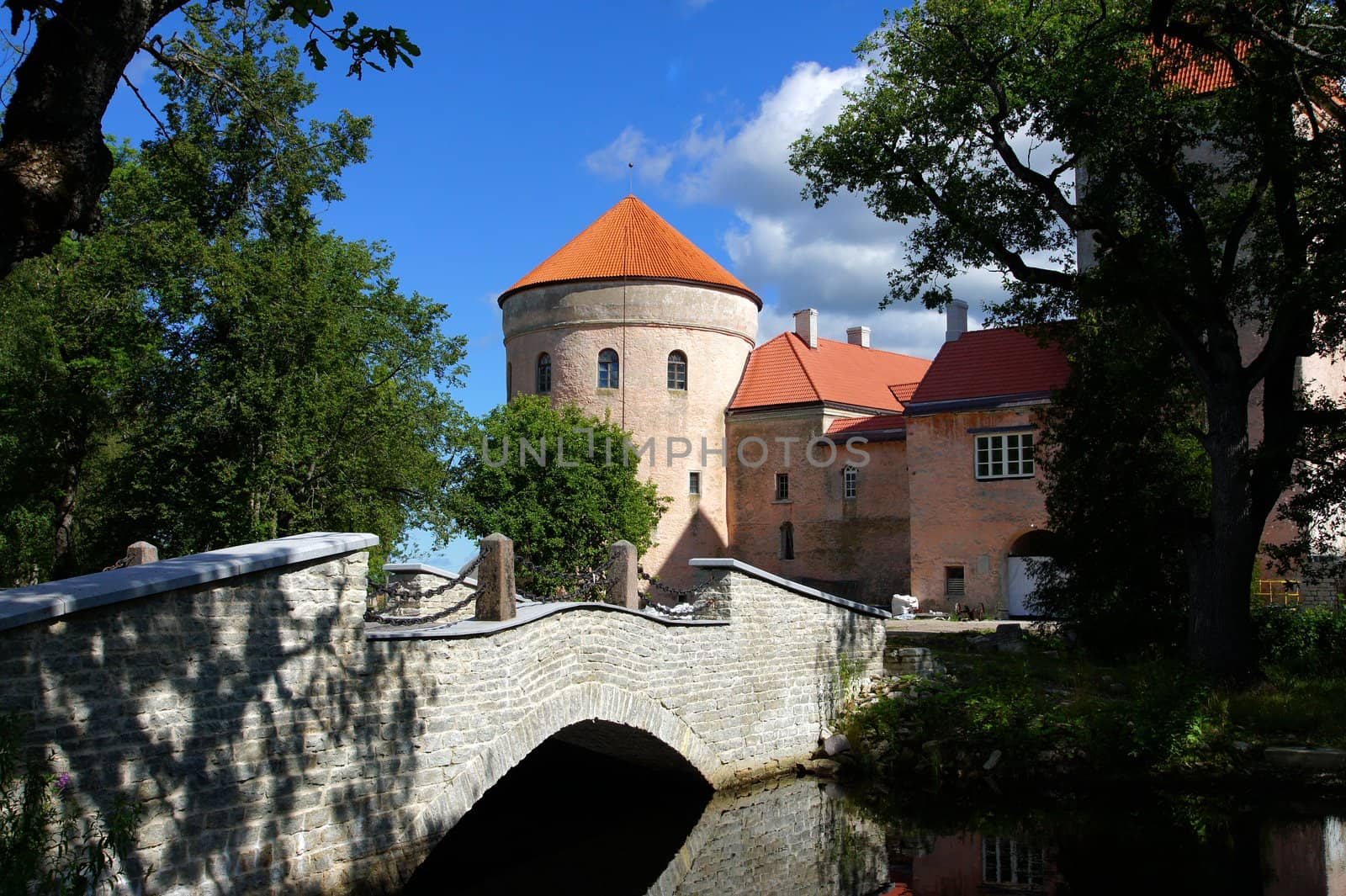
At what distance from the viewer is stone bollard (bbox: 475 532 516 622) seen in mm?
10820

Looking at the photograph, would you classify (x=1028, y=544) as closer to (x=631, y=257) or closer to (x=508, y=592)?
(x=631, y=257)

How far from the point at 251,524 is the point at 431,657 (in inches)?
503

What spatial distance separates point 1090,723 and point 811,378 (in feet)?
78.6

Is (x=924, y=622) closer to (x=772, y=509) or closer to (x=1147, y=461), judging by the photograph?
(x=1147, y=461)

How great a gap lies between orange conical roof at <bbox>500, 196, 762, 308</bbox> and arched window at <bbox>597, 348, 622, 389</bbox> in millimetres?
2507

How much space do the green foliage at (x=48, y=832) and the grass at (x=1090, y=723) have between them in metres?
10.6

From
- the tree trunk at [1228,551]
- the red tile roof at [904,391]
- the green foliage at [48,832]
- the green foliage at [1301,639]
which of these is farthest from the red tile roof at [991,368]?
the green foliage at [48,832]

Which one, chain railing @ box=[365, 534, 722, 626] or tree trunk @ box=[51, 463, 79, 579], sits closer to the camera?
chain railing @ box=[365, 534, 722, 626]

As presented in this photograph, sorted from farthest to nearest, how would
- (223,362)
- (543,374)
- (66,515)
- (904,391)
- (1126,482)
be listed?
(543,374) < (904,391) < (66,515) < (223,362) < (1126,482)

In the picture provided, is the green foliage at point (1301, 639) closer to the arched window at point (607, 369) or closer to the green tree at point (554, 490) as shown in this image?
the green tree at point (554, 490)

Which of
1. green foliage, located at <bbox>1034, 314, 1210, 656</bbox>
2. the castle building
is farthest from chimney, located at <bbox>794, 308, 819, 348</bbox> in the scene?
green foliage, located at <bbox>1034, 314, 1210, 656</bbox>

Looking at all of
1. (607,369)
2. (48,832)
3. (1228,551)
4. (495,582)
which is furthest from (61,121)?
(607,369)

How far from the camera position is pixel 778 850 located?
12.0 meters

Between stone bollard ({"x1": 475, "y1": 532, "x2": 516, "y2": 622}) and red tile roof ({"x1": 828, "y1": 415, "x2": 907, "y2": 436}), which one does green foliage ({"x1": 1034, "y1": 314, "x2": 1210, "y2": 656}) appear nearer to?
stone bollard ({"x1": 475, "y1": 532, "x2": 516, "y2": 622})
